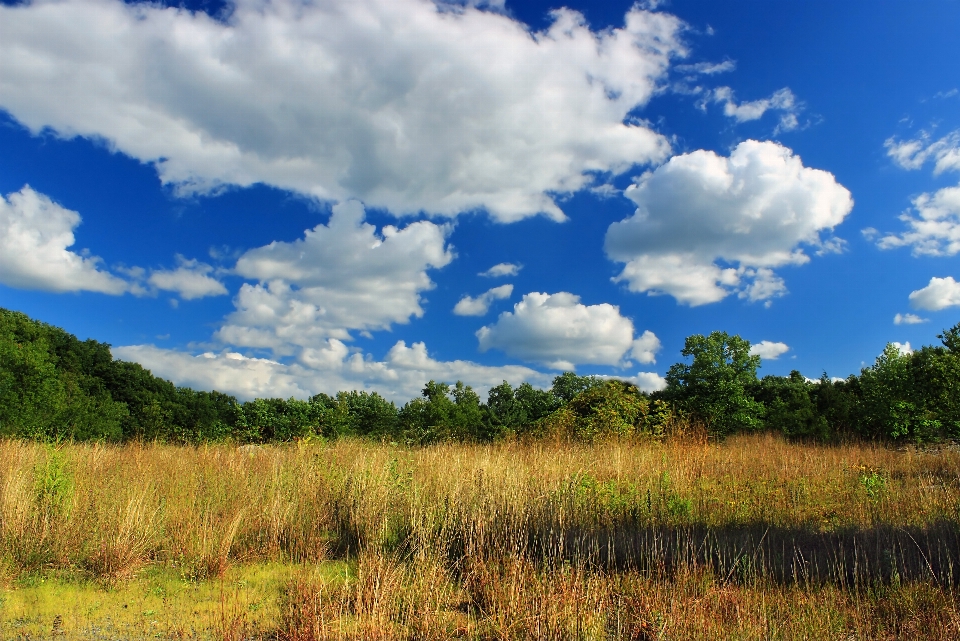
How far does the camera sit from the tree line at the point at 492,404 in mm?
16062

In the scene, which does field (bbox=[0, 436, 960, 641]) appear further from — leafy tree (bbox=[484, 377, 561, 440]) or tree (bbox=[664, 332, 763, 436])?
tree (bbox=[664, 332, 763, 436])

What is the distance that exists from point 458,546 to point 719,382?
36544 mm

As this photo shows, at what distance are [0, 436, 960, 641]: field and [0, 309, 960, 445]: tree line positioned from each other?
11.0 ft

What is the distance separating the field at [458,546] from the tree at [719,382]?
27449mm

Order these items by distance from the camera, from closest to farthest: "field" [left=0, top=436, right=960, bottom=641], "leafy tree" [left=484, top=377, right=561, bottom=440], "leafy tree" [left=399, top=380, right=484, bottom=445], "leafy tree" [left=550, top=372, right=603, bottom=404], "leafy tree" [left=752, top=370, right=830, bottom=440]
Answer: "field" [left=0, top=436, right=960, bottom=641] < "leafy tree" [left=399, top=380, right=484, bottom=445] < "leafy tree" [left=752, top=370, right=830, bottom=440] < "leafy tree" [left=484, top=377, right=561, bottom=440] < "leafy tree" [left=550, top=372, right=603, bottom=404]

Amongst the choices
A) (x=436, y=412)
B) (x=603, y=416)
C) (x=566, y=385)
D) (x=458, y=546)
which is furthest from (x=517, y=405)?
(x=458, y=546)

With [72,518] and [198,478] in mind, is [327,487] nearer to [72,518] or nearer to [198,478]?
[198,478]

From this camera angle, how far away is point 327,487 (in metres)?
8.45

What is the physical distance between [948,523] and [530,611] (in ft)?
21.9

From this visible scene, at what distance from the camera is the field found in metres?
4.65

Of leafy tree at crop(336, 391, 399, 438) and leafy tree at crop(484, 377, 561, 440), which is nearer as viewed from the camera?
leafy tree at crop(336, 391, 399, 438)

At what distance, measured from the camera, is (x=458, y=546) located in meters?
6.65

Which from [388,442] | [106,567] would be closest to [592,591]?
[106,567]

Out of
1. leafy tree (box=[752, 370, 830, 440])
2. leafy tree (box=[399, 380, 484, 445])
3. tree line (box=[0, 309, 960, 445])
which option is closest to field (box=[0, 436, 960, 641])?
tree line (box=[0, 309, 960, 445])
